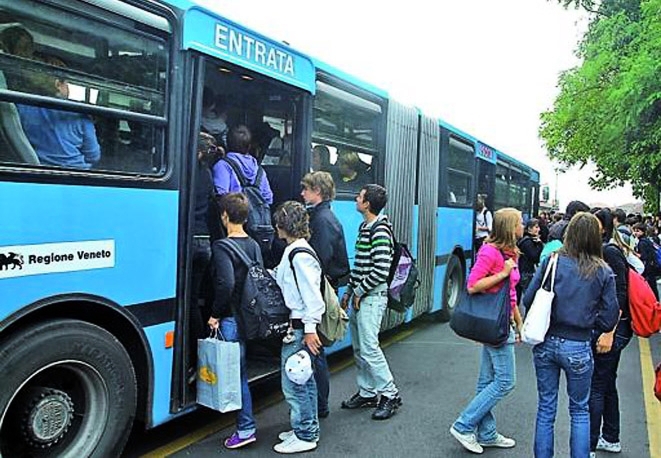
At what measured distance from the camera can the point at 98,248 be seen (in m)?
3.60

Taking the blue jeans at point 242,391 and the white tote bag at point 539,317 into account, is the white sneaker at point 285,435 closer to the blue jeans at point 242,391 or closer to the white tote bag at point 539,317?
the blue jeans at point 242,391

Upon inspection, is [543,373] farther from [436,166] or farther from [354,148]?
[436,166]

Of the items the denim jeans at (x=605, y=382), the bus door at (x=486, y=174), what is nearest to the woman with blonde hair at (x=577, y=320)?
the denim jeans at (x=605, y=382)

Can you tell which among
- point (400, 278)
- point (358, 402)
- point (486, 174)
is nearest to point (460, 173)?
point (486, 174)

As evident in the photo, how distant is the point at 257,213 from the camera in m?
5.31

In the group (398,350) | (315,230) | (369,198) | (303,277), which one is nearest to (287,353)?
(303,277)

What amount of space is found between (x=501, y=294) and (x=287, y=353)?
1466 millimetres

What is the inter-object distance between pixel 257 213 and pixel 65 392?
215 centimetres

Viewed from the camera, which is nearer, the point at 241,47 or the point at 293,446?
the point at 293,446

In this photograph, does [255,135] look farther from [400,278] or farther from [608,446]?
[608,446]

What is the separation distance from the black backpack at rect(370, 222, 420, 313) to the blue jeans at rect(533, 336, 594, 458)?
5.35 feet

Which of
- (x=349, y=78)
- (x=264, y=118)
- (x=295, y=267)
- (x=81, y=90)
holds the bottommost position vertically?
(x=295, y=267)

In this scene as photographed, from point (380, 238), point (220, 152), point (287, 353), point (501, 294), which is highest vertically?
point (220, 152)

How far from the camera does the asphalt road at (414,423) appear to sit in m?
4.55
